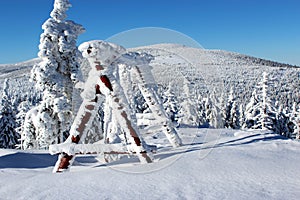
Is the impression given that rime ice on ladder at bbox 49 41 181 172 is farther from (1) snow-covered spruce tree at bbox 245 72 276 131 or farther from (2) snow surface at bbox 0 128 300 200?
(1) snow-covered spruce tree at bbox 245 72 276 131

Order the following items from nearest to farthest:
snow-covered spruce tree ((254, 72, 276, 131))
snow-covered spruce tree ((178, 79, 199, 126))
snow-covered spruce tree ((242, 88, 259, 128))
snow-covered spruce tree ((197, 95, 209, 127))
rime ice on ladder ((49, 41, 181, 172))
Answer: rime ice on ladder ((49, 41, 181, 172))
snow-covered spruce tree ((197, 95, 209, 127))
snow-covered spruce tree ((178, 79, 199, 126))
snow-covered spruce tree ((254, 72, 276, 131))
snow-covered spruce tree ((242, 88, 259, 128))

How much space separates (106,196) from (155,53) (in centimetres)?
332

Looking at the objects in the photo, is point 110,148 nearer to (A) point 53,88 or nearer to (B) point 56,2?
(A) point 53,88

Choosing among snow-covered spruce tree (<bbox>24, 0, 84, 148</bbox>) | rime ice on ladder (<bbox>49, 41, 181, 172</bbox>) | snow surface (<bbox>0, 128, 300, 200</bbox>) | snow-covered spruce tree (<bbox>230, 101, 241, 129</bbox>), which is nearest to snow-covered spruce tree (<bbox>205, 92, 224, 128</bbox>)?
snow surface (<bbox>0, 128, 300, 200</bbox>)

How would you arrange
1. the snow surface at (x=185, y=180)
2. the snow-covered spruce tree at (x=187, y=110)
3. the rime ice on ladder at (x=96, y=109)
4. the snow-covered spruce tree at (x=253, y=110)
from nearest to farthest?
1. the snow surface at (x=185, y=180)
2. the rime ice on ladder at (x=96, y=109)
3. the snow-covered spruce tree at (x=187, y=110)
4. the snow-covered spruce tree at (x=253, y=110)

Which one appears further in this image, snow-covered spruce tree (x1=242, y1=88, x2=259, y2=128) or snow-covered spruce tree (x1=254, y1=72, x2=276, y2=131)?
snow-covered spruce tree (x1=242, y1=88, x2=259, y2=128)

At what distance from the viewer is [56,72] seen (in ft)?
52.0

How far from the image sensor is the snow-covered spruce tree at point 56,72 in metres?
15.5

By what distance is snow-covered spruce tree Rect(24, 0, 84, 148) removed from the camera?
1550cm

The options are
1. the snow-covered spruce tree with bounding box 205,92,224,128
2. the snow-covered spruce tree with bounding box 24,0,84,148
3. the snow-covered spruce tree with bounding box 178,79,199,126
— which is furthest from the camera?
the snow-covered spruce tree with bounding box 24,0,84,148

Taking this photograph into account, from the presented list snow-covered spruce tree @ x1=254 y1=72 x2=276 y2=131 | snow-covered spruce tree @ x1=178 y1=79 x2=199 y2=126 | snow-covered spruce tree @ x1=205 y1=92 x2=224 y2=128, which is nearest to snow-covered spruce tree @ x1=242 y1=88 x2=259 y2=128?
snow-covered spruce tree @ x1=254 y1=72 x2=276 y2=131

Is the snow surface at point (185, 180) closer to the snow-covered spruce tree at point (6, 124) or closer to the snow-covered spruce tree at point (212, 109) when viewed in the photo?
the snow-covered spruce tree at point (212, 109)

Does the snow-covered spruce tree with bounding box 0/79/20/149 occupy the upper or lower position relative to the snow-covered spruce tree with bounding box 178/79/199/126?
lower

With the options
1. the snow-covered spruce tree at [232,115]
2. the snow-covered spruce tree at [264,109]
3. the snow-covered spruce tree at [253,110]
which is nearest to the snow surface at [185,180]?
the snow-covered spruce tree at [264,109]
